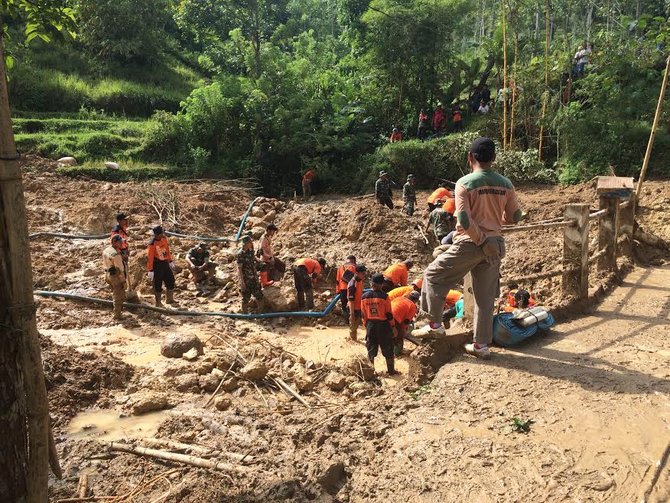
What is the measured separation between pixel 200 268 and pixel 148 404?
5.90 m

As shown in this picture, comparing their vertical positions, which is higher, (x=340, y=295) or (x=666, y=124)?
(x=666, y=124)

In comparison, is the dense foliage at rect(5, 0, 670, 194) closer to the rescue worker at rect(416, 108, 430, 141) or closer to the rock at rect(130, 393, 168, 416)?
the rescue worker at rect(416, 108, 430, 141)

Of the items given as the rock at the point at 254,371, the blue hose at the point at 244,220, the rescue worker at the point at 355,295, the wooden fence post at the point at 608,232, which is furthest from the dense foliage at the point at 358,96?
the rock at the point at 254,371

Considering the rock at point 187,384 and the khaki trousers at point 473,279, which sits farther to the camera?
the rock at point 187,384

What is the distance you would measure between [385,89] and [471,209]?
740 inches

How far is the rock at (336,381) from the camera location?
6247 millimetres

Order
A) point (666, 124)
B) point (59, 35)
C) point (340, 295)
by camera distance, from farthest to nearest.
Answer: point (666, 124)
point (340, 295)
point (59, 35)

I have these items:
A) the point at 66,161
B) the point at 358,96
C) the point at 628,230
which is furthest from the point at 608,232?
the point at 66,161

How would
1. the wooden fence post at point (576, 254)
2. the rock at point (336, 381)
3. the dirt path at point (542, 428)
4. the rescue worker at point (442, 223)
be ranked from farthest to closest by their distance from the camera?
the rescue worker at point (442, 223) < the rock at point (336, 381) < the wooden fence post at point (576, 254) < the dirt path at point (542, 428)

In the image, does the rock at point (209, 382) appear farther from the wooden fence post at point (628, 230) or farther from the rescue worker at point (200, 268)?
the wooden fence post at point (628, 230)

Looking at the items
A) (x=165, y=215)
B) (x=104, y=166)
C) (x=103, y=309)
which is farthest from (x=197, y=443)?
(x=104, y=166)

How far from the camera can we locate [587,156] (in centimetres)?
1523

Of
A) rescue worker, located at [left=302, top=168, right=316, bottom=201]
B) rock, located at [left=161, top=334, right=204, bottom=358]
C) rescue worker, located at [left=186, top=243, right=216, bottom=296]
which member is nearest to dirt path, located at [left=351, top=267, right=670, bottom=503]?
rock, located at [left=161, top=334, right=204, bottom=358]

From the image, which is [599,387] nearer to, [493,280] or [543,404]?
[543,404]
